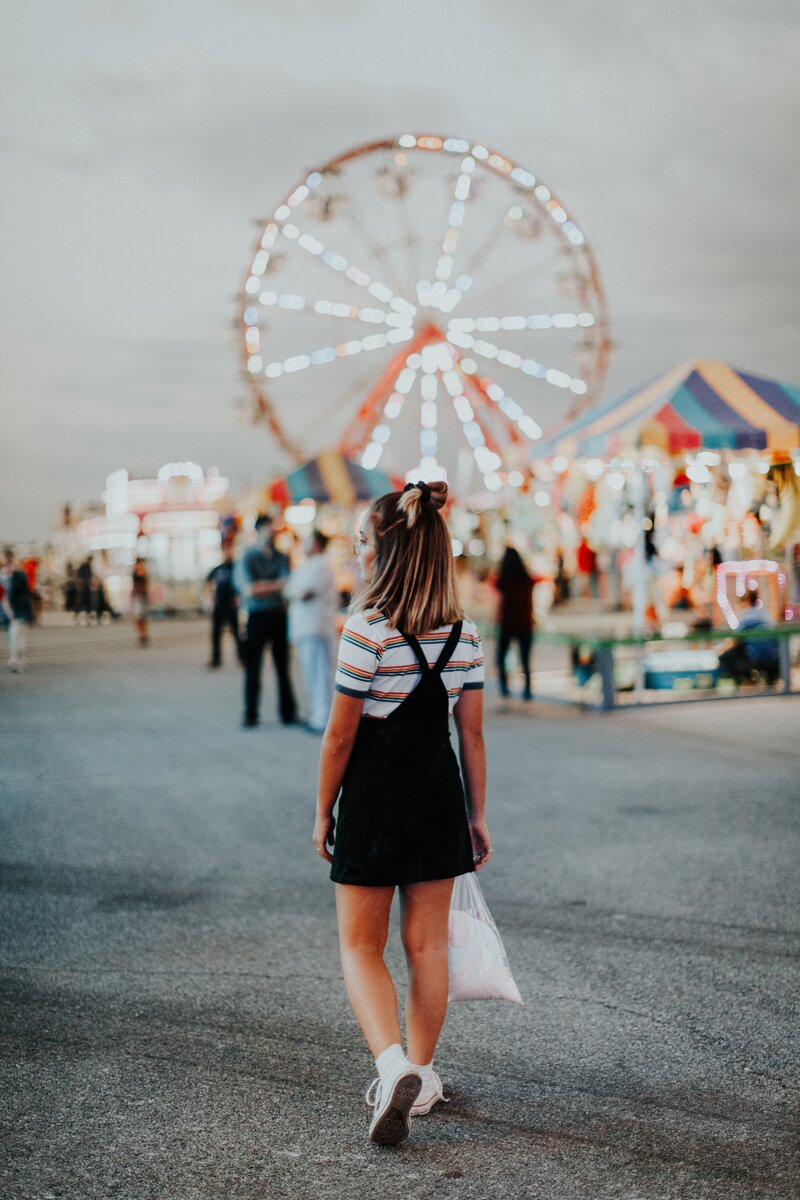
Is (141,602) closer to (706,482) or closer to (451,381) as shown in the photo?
(451,381)

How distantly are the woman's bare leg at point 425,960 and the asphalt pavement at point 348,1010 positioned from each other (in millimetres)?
241

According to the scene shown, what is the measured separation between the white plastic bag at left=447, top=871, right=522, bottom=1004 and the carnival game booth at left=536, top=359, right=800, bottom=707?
836 centimetres

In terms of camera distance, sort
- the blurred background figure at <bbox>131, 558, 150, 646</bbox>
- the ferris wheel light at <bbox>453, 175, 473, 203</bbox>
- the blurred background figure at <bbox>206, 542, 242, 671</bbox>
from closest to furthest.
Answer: the blurred background figure at <bbox>206, 542, 242, 671</bbox> < the blurred background figure at <bbox>131, 558, 150, 646</bbox> < the ferris wheel light at <bbox>453, 175, 473, 203</bbox>

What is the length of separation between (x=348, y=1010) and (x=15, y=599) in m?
15.8

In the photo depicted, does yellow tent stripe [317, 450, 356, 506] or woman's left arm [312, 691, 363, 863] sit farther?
yellow tent stripe [317, 450, 356, 506]

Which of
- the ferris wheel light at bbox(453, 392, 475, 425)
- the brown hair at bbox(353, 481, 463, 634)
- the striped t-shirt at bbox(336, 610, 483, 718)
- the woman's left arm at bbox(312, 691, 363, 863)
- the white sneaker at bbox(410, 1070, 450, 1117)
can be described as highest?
the ferris wheel light at bbox(453, 392, 475, 425)

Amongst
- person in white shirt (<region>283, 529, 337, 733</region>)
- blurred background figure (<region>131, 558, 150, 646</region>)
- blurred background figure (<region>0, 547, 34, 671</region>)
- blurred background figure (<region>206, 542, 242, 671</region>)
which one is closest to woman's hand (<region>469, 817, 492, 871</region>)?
person in white shirt (<region>283, 529, 337, 733</region>)

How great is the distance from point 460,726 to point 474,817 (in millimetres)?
267

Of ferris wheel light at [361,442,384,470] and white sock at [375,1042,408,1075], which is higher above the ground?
ferris wheel light at [361,442,384,470]

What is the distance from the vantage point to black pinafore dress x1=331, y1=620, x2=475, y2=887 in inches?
123

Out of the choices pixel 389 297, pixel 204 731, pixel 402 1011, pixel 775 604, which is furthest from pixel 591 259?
pixel 402 1011

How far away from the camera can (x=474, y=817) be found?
345cm

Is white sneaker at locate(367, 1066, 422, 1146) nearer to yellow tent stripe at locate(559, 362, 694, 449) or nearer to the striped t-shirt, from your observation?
the striped t-shirt

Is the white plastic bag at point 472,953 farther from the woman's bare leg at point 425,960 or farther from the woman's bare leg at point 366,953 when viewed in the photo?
the woman's bare leg at point 366,953
